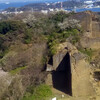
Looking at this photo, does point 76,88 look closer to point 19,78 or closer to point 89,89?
point 89,89

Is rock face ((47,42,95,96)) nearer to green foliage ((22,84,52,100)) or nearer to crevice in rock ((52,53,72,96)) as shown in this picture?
crevice in rock ((52,53,72,96))

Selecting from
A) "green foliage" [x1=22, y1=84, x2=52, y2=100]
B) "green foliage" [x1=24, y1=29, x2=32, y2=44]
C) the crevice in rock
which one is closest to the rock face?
the crevice in rock

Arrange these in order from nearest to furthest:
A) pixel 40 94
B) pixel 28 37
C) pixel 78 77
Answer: pixel 40 94 < pixel 78 77 < pixel 28 37

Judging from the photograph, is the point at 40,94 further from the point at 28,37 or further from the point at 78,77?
the point at 28,37

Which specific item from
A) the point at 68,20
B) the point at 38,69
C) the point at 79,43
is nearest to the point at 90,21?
the point at 68,20

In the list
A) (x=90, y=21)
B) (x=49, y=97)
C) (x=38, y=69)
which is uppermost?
(x=90, y=21)

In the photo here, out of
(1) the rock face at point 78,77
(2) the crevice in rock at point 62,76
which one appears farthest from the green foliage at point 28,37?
(1) the rock face at point 78,77

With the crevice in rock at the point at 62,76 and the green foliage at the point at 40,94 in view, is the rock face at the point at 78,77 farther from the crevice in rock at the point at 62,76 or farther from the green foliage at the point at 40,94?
the green foliage at the point at 40,94

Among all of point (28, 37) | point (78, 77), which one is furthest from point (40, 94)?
point (28, 37)
